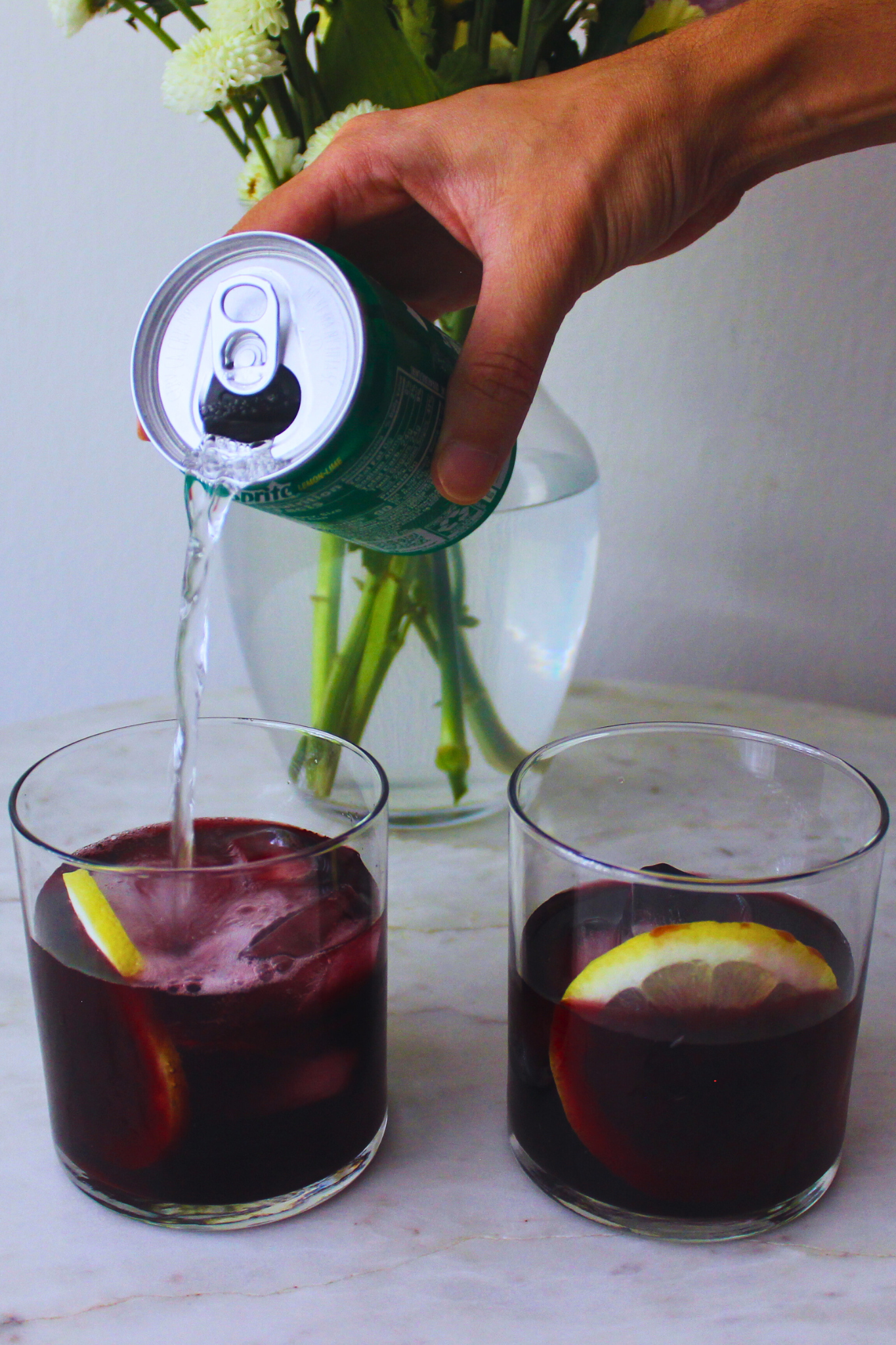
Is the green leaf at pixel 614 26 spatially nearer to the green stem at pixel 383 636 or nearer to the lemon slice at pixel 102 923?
the green stem at pixel 383 636

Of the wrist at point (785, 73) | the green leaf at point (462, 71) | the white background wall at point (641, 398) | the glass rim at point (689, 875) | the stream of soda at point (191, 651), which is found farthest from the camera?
the white background wall at point (641, 398)

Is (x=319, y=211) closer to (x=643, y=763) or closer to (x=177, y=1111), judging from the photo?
(x=643, y=763)

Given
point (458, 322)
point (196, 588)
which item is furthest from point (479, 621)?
point (196, 588)

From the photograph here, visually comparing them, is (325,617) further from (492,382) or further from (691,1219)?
(691,1219)

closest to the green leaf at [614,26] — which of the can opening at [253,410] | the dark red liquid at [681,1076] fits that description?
the can opening at [253,410]

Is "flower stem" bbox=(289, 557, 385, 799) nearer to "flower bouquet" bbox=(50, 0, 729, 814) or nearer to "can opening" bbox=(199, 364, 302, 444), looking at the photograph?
"flower bouquet" bbox=(50, 0, 729, 814)

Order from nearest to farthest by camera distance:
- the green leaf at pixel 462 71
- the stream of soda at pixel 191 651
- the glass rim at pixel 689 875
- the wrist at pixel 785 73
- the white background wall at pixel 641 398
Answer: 1. the glass rim at pixel 689 875
2. the stream of soda at pixel 191 651
3. the wrist at pixel 785 73
4. the green leaf at pixel 462 71
5. the white background wall at pixel 641 398

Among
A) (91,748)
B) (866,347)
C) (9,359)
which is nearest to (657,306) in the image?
(866,347)
